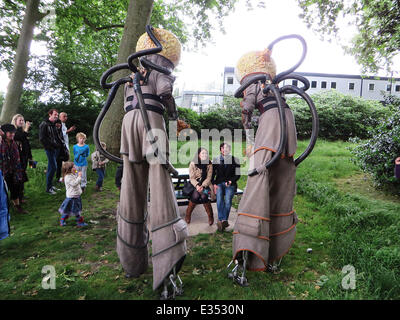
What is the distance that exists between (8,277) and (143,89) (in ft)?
9.16

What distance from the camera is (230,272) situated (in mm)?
3230

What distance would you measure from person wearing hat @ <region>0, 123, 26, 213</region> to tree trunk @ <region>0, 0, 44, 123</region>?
3.21 meters

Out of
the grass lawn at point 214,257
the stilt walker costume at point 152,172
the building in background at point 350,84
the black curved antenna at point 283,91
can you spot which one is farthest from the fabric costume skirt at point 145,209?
the building in background at point 350,84

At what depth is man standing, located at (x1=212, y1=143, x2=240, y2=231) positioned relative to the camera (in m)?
4.55

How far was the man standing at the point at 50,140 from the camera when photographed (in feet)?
19.1

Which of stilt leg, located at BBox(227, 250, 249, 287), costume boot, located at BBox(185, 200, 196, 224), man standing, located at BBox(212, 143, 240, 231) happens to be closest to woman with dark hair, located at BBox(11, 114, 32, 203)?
costume boot, located at BBox(185, 200, 196, 224)

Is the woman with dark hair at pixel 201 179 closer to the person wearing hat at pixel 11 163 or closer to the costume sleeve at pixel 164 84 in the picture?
the costume sleeve at pixel 164 84

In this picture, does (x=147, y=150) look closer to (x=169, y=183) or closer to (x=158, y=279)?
(x=169, y=183)

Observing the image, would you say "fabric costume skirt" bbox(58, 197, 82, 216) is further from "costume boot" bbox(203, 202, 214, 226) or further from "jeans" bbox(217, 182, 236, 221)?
"jeans" bbox(217, 182, 236, 221)
